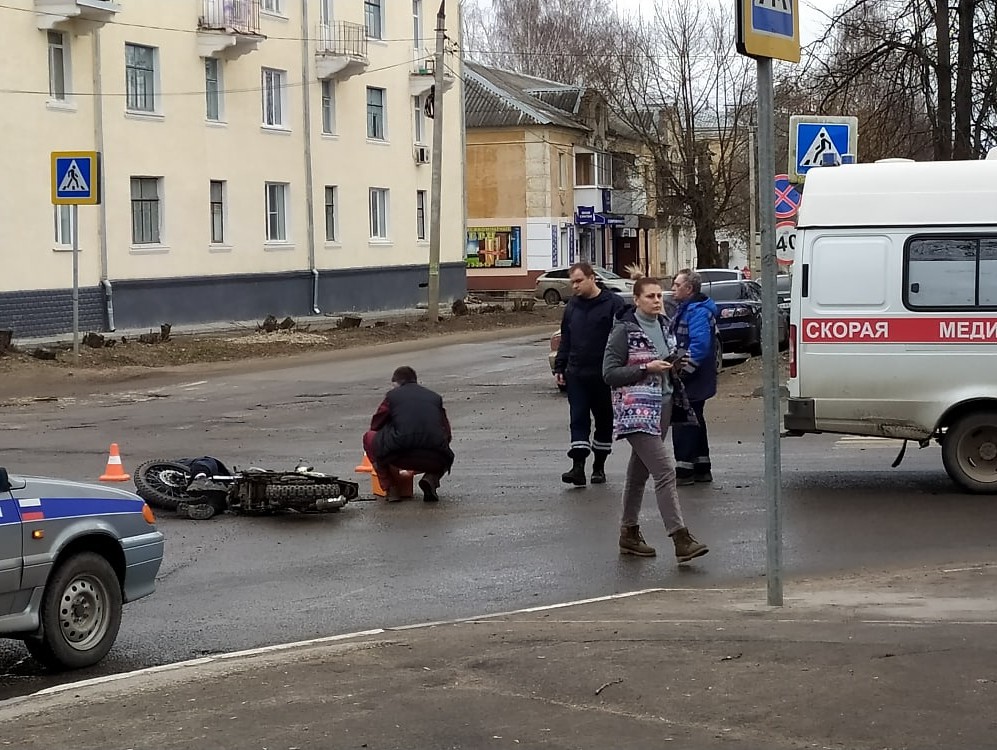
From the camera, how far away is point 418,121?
50.8 metres

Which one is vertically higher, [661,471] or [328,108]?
[328,108]

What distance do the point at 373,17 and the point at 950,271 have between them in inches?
1495

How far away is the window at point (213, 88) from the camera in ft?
129

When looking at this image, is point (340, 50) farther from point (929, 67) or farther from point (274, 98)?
point (929, 67)

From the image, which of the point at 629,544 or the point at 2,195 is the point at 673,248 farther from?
the point at 629,544

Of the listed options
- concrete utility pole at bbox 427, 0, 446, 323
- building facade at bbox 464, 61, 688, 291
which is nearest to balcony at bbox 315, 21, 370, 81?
concrete utility pole at bbox 427, 0, 446, 323

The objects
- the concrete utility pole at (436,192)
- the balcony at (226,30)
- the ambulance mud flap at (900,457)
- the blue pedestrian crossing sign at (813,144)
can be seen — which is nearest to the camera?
the ambulance mud flap at (900,457)

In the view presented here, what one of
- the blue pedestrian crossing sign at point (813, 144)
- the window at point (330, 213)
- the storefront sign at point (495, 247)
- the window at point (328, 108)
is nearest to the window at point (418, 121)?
the window at point (328, 108)

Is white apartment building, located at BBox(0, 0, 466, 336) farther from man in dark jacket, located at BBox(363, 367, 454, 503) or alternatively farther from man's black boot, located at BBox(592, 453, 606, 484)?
man's black boot, located at BBox(592, 453, 606, 484)

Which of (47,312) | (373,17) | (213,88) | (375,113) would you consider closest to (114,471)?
(47,312)

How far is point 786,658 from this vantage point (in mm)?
6547

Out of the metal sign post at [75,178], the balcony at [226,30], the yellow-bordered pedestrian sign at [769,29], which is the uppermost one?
the balcony at [226,30]

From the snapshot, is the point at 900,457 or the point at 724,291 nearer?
the point at 900,457

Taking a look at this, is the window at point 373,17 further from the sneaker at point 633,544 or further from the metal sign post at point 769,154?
the metal sign post at point 769,154
